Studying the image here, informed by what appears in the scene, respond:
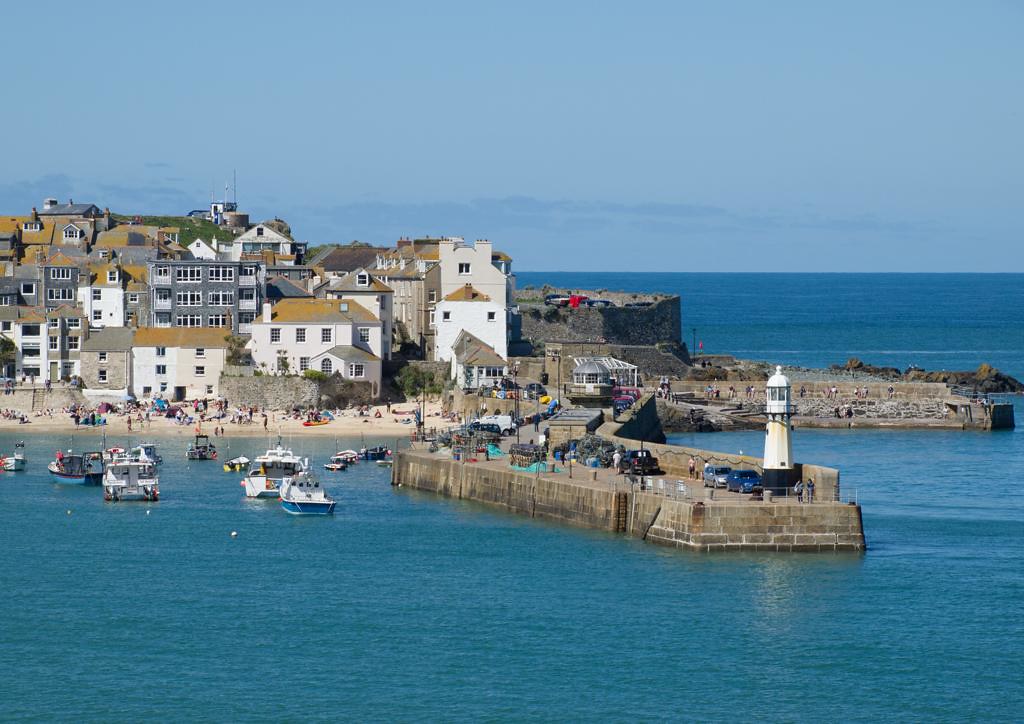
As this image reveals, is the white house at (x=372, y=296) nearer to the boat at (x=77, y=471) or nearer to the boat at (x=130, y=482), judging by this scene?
the boat at (x=77, y=471)

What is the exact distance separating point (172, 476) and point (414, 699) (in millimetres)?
30439

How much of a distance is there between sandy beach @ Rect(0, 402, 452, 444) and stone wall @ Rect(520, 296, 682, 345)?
58.7 feet

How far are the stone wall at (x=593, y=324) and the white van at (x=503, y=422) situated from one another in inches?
1157

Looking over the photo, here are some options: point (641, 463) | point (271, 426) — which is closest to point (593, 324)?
point (271, 426)

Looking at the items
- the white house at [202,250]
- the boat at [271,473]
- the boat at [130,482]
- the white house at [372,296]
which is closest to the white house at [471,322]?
the white house at [372,296]

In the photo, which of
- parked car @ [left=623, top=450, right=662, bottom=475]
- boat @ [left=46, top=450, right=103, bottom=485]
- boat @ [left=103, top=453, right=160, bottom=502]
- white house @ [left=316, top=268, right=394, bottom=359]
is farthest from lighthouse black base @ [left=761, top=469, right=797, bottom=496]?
white house @ [left=316, top=268, right=394, bottom=359]

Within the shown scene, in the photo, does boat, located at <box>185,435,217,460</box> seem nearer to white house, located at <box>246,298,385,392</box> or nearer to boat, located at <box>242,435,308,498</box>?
boat, located at <box>242,435,308,498</box>

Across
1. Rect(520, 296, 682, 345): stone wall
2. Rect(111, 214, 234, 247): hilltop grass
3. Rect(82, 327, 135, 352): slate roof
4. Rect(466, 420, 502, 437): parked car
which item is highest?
Rect(111, 214, 234, 247): hilltop grass

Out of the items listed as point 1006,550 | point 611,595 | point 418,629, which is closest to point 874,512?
point 1006,550

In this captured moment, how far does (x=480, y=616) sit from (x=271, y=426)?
3774 cm

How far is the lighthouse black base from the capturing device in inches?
1829

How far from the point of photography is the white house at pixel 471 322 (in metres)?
85.6

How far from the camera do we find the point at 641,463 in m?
53.2

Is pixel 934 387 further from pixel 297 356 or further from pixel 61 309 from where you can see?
pixel 61 309
